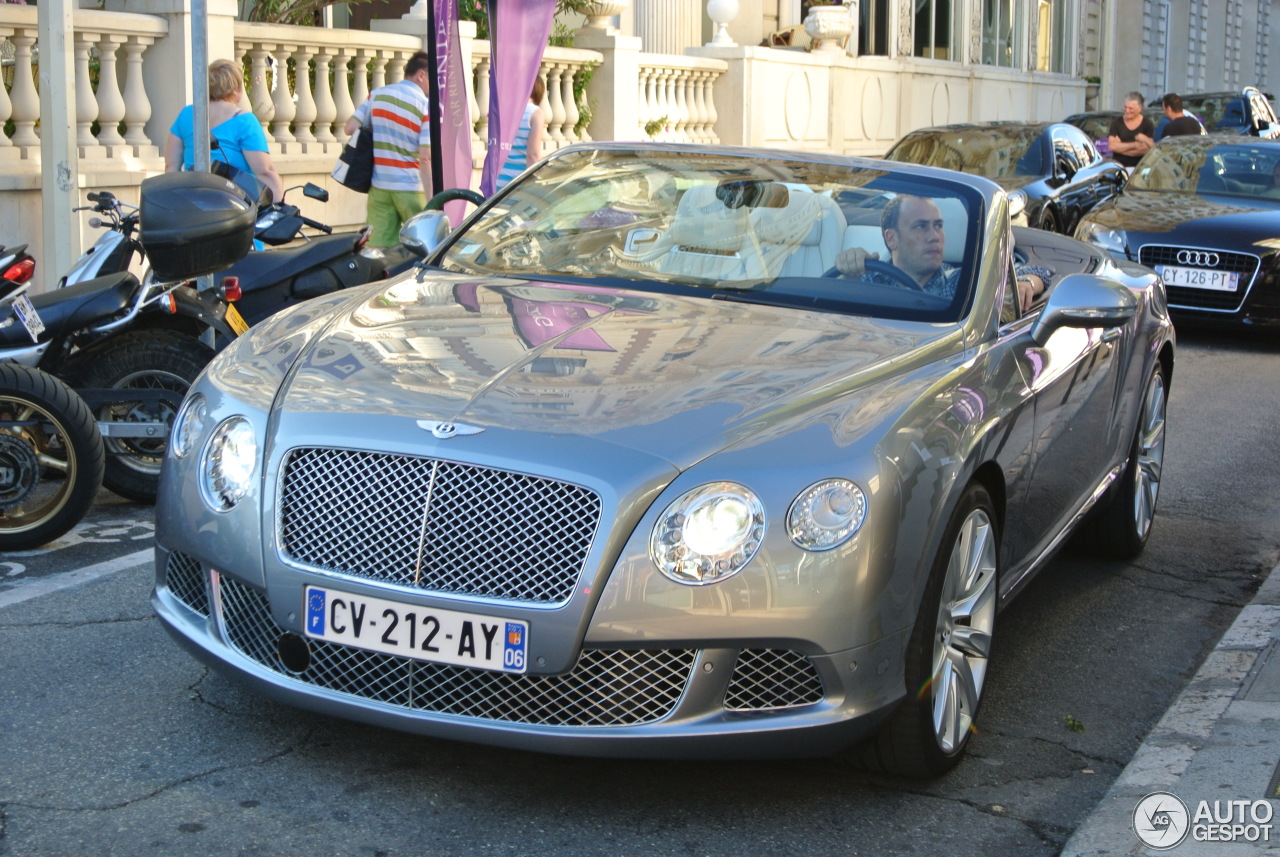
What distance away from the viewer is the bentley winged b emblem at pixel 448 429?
11.3 ft

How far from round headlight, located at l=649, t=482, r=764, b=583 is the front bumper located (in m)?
0.16

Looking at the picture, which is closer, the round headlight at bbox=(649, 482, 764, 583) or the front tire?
the round headlight at bbox=(649, 482, 764, 583)

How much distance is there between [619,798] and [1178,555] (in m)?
3.25

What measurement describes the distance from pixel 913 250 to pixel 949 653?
1.33m

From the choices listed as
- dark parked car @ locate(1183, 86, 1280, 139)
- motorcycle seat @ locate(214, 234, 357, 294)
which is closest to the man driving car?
motorcycle seat @ locate(214, 234, 357, 294)

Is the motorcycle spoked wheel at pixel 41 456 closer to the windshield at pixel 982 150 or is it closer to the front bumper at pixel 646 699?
the front bumper at pixel 646 699

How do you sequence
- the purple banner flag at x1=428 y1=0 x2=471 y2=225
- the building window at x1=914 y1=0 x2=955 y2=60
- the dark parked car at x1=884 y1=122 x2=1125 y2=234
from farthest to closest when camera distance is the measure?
the building window at x1=914 y1=0 x2=955 y2=60, the dark parked car at x1=884 y1=122 x2=1125 y2=234, the purple banner flag at x1=428 y1=0 x2=471 y2=225

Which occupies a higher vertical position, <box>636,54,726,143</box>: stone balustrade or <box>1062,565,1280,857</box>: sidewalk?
<box>636,54,726,143</box>: stone balustrade

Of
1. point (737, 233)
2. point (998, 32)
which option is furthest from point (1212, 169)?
point (998, 32)

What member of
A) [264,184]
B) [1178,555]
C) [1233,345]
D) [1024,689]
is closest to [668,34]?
[1233,345]

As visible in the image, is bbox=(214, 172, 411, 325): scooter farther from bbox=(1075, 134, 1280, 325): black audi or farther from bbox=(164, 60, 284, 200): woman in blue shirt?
bbox=(1075, 134, 1280, 325): black audi

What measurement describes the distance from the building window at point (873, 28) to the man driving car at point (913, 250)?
20726mm

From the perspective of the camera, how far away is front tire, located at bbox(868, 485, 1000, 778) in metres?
3.61

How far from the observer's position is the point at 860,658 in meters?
3.41
